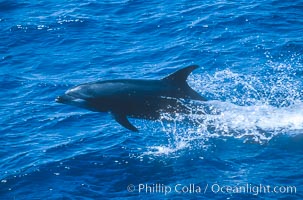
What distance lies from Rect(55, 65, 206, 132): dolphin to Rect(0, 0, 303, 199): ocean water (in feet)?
1.54

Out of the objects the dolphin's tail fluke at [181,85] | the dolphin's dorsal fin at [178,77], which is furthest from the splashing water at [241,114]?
the dolphin's dorsal fin at [178,77]

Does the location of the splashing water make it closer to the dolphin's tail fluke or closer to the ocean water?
the ocean water

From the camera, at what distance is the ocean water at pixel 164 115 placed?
1330 cm

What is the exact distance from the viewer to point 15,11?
2806cm

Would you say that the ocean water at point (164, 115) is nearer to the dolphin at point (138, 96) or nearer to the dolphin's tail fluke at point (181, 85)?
the dolphin at point (138, 96)

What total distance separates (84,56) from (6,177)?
29.1ft

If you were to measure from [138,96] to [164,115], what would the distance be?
2.85 feet

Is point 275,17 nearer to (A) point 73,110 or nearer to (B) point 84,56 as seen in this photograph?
(B) point 84,56

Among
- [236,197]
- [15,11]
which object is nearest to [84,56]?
[15,11]

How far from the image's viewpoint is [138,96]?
13.8 metres

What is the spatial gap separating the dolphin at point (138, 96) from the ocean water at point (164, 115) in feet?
1.54

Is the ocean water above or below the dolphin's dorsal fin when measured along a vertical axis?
below

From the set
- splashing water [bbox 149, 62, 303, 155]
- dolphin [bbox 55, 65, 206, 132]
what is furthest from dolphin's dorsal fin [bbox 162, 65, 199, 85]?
splashing water [bbox 149, 62, 303, 155]

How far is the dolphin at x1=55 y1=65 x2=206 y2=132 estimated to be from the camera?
13844 mm
